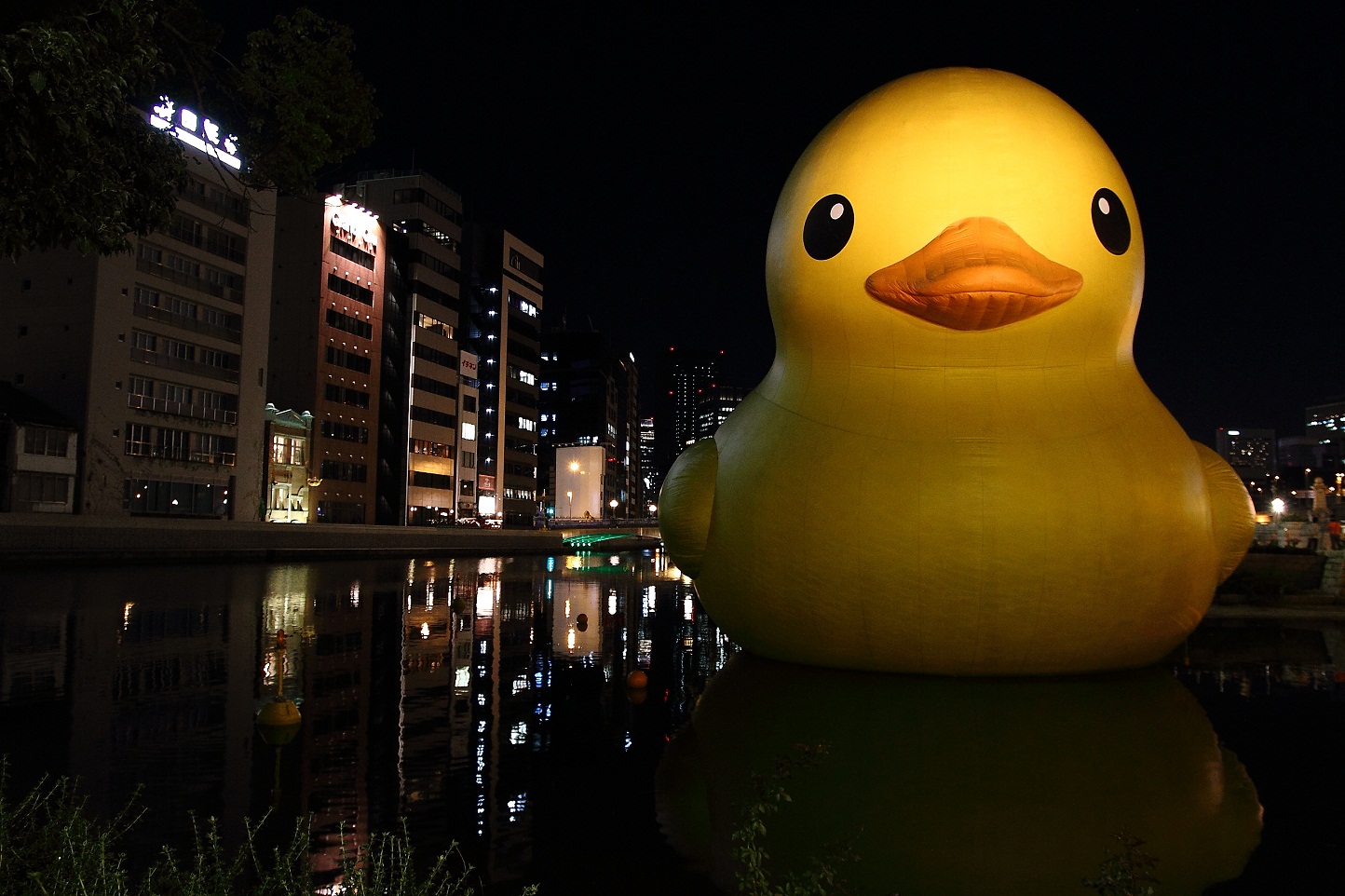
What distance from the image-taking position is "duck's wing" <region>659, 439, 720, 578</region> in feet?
34.8

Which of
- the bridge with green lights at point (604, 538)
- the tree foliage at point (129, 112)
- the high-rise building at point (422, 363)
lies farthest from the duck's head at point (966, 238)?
the high-rise building at point (422, 363)

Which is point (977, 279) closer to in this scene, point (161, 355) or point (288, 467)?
point (161, 355)

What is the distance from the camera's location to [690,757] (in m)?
7.27

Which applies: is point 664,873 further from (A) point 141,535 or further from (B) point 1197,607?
(A) point 141,535

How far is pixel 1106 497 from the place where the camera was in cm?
905

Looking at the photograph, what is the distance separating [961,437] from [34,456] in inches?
1865

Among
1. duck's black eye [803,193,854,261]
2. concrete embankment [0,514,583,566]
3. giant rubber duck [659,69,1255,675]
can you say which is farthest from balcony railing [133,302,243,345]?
duck's black eye [803,193,854,261]

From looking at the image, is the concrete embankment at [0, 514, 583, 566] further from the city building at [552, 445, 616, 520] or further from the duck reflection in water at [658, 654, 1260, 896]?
the city building at [552, 445, 616, 520]

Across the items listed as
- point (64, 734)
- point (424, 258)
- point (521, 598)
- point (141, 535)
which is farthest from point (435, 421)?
point (64, 734)

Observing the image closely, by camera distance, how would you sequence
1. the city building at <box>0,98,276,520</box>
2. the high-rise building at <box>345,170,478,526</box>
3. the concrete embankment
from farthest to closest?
1. the high-rise building at <box>345,170,478,526</box>
2. the city building at <box>0,98,276,520</box>
3. the concrete embankment

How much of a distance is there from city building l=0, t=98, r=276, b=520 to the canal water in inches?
1519

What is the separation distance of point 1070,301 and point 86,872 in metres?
9.39

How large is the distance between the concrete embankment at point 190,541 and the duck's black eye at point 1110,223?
32121 millimetres

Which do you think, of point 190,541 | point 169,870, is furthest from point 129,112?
point 190,541
